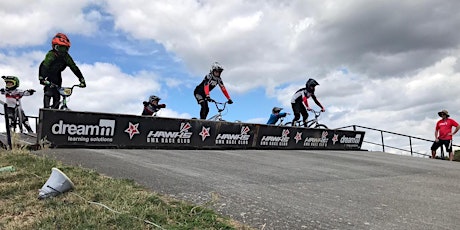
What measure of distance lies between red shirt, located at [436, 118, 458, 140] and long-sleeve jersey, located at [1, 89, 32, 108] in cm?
1598

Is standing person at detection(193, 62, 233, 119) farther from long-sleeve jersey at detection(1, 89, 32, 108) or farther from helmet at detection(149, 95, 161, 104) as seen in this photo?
long-sleeve jersey at detection(1, 89, 32, 108)

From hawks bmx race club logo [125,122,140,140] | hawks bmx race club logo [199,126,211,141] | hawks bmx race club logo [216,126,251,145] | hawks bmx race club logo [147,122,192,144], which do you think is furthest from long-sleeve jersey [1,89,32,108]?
hawks bmx race club logo [216,126,251,145]

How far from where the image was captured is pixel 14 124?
12.9 metres

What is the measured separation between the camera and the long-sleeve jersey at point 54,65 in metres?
10.1

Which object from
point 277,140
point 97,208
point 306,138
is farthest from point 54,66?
point 306,138

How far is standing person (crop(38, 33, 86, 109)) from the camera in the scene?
33.2 feet

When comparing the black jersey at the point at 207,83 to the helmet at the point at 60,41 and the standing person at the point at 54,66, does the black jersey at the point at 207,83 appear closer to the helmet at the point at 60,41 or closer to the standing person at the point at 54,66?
the standing person at the point at 54,66

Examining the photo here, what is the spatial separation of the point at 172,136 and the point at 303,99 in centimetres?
705

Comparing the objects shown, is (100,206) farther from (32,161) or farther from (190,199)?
(32,161)

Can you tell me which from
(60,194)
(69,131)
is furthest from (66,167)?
(69,131)

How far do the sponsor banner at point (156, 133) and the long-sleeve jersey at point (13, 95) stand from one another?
4.62 metres

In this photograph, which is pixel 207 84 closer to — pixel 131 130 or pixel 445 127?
pixel 131 130

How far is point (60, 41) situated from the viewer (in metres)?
10.3

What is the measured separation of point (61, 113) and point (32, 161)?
9.41ft
